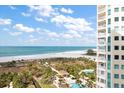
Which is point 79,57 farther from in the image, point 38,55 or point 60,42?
point 38,55

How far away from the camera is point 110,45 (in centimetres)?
852

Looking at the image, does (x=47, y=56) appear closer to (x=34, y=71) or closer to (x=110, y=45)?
(x=34, y=71)

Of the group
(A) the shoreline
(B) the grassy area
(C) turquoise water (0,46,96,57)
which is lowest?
(B) the grassy area

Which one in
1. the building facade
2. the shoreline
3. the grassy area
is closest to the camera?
the grassy area

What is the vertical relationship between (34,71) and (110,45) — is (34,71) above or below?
below

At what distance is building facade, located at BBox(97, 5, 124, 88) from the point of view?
7.84 meters

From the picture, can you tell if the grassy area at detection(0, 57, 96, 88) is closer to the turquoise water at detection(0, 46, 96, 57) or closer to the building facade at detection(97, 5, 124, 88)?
the turquoise water at detection(0, 46, 96, 57)

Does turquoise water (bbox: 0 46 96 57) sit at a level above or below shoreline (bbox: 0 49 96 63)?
above

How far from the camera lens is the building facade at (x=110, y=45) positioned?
784 cm

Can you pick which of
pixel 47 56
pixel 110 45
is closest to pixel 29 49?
pixel 47 56

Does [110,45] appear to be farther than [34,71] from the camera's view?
Yes

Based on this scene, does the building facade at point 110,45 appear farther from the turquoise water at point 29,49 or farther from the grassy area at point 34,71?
the turquoise water at point 29,49

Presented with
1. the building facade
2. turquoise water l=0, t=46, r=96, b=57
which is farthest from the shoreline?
the building facade

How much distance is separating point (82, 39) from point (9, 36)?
1.47 metres
